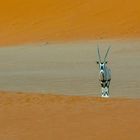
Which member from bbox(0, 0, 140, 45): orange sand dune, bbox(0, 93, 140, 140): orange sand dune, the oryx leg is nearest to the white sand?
the oryx leg

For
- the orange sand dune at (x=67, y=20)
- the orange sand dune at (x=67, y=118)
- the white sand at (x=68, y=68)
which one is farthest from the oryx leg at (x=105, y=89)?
the orange sand dune at (x=67, y=20)

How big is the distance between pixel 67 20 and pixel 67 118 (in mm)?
31171

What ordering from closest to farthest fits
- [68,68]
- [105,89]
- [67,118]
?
[67,118] → [105,89] → [68,68]

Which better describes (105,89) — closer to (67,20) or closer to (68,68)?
(68,68)

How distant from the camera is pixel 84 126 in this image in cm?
967

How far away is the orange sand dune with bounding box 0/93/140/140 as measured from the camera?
9.14 m

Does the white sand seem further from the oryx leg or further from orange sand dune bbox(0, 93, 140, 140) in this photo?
orange sand dune bbox(0, 93, 140, 140)

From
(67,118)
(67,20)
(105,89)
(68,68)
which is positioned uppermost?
(67,20)

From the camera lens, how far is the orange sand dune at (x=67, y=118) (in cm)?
914

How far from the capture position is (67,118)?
1035cm

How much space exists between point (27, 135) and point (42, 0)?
4056 centimetres

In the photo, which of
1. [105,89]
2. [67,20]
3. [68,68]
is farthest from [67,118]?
[67,20]

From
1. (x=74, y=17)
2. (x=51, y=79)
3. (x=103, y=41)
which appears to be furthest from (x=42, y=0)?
(x=51, y=79)

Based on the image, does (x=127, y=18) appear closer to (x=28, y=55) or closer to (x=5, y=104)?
(x=28, y=55)
